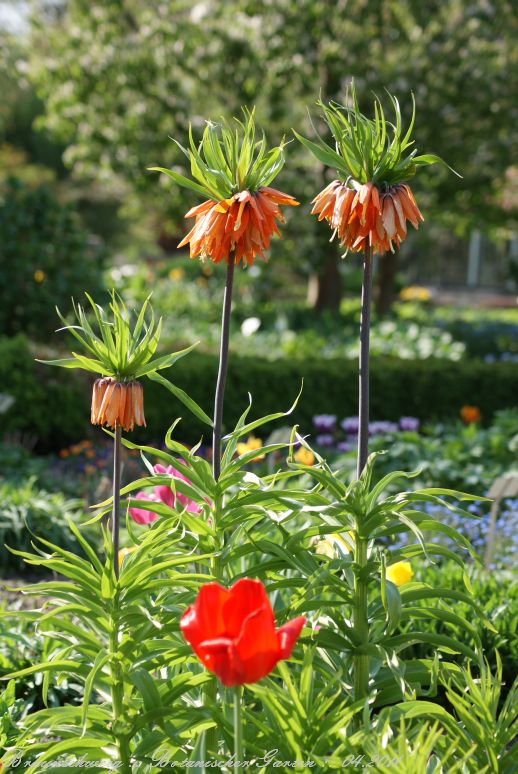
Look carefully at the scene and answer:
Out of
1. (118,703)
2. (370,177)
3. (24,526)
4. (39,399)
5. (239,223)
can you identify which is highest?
(370,177)

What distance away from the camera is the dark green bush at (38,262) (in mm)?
7965

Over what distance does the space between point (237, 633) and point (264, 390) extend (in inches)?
243

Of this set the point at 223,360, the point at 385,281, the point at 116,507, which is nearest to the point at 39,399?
the point at 223,360

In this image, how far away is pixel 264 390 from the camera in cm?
761

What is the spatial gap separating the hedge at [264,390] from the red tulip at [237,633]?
5306 millimetres

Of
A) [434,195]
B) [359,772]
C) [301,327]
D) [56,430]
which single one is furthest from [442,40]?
[359,772]

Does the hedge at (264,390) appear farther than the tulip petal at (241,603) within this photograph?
Yes

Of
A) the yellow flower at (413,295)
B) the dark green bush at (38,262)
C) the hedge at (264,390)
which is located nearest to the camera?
the hedge at (264,390)

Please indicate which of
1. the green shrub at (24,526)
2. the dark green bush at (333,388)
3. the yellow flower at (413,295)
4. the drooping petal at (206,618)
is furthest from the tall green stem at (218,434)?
the yellow flower at (413,295)

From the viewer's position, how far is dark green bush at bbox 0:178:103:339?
7965 millimetres

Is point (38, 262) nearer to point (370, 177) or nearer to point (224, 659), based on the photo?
point (370, 177)

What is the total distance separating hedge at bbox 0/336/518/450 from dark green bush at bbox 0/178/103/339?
89 cm

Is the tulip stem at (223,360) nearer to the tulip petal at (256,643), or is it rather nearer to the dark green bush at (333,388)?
the tulip petal at (256,643)

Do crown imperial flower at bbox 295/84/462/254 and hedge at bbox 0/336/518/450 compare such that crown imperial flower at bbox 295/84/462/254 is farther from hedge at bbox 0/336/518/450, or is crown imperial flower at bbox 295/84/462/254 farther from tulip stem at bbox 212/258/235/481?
hedge at bbox 0/336/518/450
